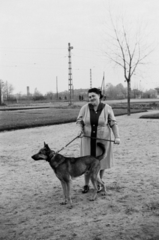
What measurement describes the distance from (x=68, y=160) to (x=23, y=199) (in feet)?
3.51

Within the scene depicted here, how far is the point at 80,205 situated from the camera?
15.9 feet

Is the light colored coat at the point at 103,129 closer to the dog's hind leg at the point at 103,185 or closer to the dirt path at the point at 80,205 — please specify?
the dog's hind leg at the point at 103,185

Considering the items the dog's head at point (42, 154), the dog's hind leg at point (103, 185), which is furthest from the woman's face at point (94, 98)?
the dog's hind leg at point (103, 185)

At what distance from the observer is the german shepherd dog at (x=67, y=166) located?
16.0 feet

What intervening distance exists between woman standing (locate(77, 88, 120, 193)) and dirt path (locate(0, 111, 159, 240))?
73 centimetres

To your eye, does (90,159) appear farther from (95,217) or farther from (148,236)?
(148,236)

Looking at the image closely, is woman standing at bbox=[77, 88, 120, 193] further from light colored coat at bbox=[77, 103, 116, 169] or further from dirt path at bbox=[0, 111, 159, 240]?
dirt path at bbox=[0, 111, 159, 240]

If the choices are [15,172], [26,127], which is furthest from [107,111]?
[26,127]

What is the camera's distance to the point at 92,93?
5180 mm

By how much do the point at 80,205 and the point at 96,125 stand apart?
4.62ft

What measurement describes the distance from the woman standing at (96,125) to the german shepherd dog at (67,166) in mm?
299

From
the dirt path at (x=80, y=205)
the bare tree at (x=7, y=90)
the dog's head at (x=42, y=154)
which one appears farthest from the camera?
the bare tree at (x=7, y=90)

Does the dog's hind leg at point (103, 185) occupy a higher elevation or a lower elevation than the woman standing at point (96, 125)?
lower

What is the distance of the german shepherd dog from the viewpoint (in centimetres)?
487
